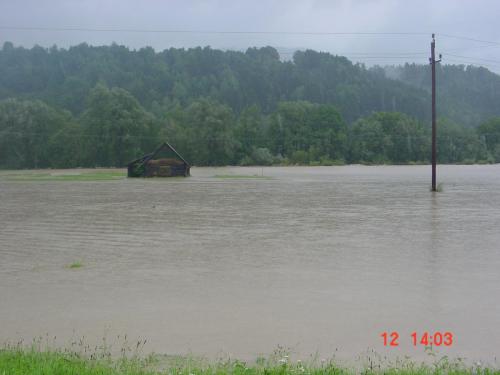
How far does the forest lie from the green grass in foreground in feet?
284

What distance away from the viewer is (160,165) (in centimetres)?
5694

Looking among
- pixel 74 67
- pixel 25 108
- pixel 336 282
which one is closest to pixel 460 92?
pixel 74 67

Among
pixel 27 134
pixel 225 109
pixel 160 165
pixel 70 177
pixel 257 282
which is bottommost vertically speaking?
pixel 70 177

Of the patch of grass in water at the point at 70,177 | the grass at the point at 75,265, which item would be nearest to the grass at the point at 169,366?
the grass at the point at 75,265

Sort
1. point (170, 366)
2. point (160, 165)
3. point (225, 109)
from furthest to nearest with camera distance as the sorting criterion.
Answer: point (225, 109), point (160, 165), point (170, 366)

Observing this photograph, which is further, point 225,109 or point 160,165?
point 225,109

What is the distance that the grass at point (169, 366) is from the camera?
5.43m

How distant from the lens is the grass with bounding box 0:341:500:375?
5.43 m

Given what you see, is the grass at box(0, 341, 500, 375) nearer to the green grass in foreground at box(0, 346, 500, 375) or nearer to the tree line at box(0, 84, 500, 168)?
the green grass in foreground at box(0, 346, 500, 375)

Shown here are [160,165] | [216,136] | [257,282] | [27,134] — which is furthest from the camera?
[216,136]

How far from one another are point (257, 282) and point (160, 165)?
47.6 m
